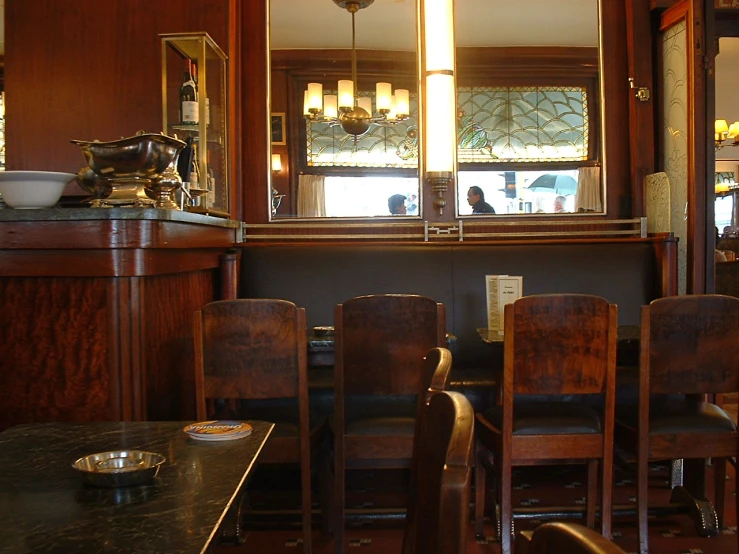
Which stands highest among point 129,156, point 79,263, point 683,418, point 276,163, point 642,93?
point 642,93

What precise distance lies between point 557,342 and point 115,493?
1.73 meters

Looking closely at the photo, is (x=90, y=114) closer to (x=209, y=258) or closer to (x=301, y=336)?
(x=209, y=258)

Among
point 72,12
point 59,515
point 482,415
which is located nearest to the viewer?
point 59,515

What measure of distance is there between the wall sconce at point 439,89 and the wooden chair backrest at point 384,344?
5.22 ft

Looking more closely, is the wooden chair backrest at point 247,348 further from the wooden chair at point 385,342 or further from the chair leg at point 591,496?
the chair leg at point 591,496

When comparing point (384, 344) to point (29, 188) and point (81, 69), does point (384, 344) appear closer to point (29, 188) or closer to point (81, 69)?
point (29, 188)

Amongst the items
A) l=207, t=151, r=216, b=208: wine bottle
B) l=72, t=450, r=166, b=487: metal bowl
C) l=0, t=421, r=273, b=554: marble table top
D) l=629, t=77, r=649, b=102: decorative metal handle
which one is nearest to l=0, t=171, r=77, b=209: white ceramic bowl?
l=207, t=151, r=216, b=208: wine bottle

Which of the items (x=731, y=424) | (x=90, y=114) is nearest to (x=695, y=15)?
(x=731, y=424)

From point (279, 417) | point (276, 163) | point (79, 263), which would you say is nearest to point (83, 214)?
point (79, 263)

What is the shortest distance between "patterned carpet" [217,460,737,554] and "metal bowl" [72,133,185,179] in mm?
1450

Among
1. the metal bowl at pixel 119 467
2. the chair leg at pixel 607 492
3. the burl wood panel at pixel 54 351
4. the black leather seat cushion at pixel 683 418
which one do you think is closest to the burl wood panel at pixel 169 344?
the burl wood panel at pixel 54 351

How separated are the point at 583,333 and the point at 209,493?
66.9 inches

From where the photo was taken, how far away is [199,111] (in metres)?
3.46

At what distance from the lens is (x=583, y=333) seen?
2523 millimetres
